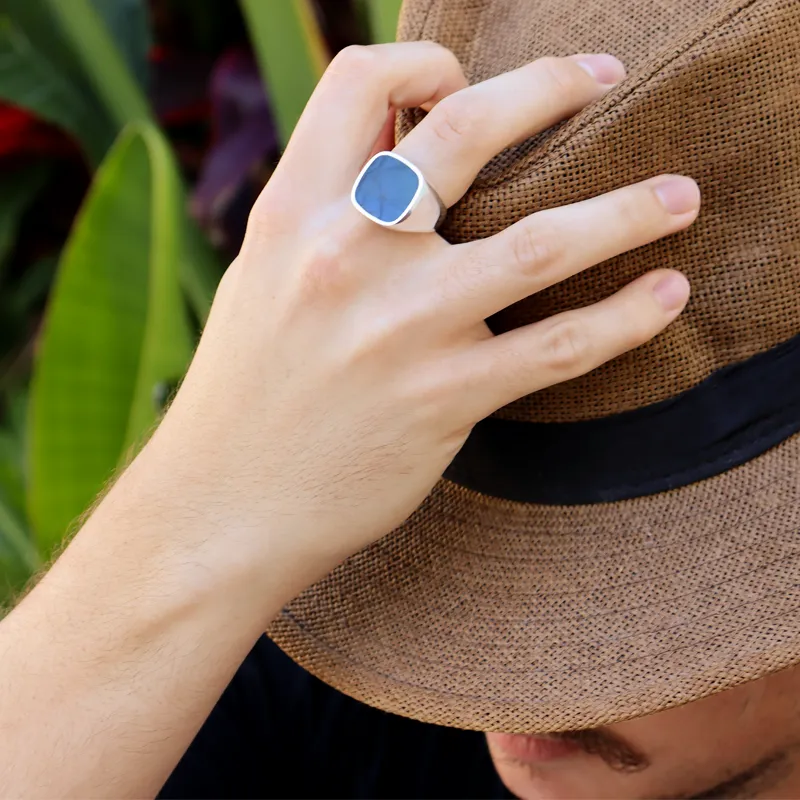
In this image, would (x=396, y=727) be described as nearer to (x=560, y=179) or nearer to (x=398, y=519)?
(x=398, y=519)

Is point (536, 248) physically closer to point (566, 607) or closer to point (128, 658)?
point (566, 607)

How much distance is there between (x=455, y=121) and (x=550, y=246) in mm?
107

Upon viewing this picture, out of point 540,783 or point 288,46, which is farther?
point 288,46

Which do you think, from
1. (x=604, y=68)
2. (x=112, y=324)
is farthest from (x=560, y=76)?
(x=112, y=324)

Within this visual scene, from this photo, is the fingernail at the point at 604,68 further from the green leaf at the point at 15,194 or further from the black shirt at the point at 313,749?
the green leaf at the point at 15,194

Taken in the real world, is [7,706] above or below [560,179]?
below

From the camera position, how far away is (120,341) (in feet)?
3.91

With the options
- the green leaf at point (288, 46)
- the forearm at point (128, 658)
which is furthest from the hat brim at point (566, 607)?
the green leaf at point (288, 46)

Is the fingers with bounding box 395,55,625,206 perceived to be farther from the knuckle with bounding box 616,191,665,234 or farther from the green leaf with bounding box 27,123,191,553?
the green leaf with bounding box 27,123,191,553

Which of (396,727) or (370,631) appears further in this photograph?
(396,727)

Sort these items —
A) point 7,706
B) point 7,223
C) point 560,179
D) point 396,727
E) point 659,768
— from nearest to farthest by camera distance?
point 560,179, point 7,706, point 659,768, point 396,727, point 7,223

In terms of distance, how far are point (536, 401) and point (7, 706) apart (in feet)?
1.61

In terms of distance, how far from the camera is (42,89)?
1.72m

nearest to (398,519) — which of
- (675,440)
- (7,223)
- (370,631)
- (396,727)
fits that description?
(370,631)
